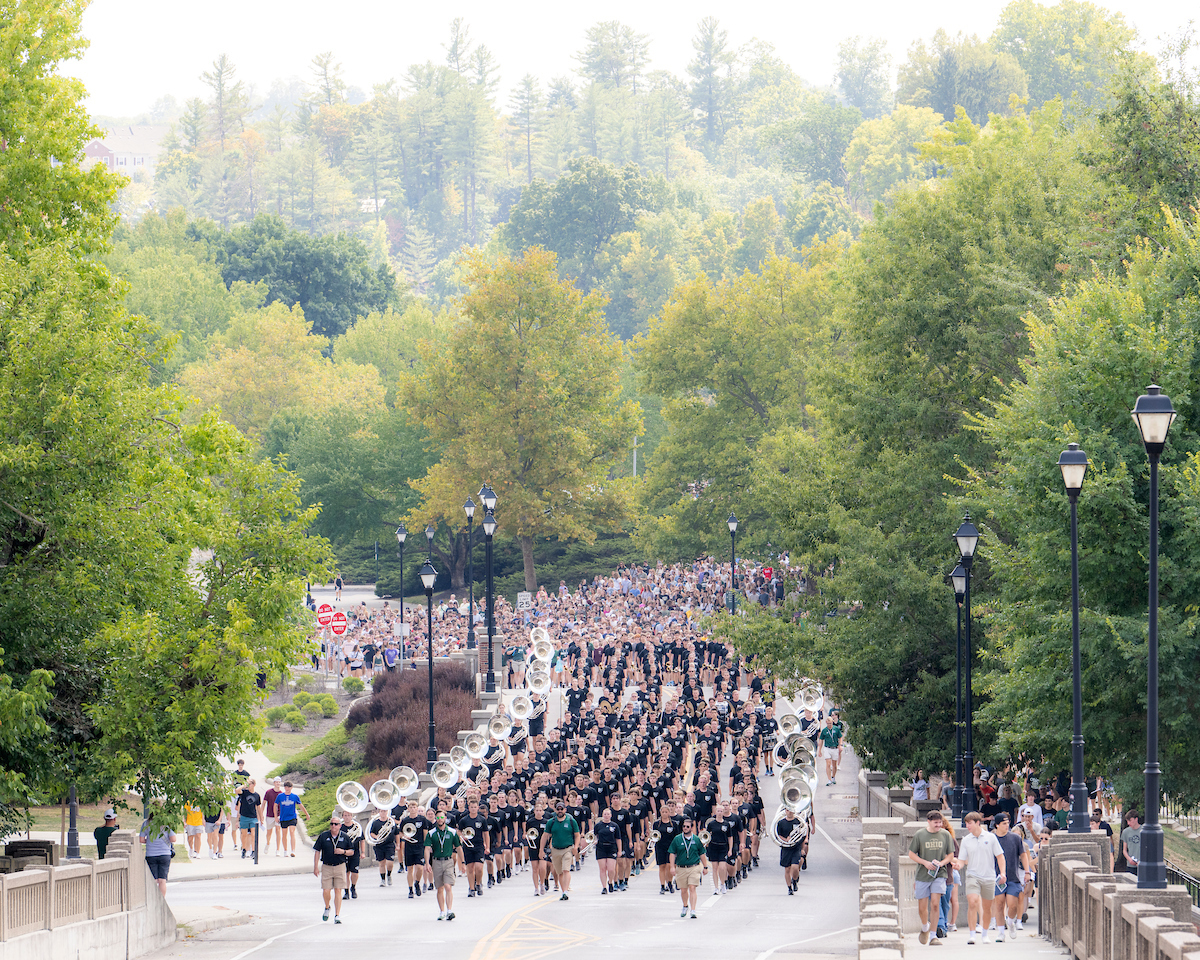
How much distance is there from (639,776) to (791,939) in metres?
6.95

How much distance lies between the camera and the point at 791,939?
21891mm

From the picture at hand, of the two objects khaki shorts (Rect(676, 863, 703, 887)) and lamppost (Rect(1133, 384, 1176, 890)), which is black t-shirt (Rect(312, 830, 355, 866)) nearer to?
khaki shorts (Rect(676, 863, 703, 887))

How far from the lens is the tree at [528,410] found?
68938 millimetres

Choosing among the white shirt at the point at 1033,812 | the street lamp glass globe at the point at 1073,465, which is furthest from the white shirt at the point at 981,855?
the white shirt at the point at 1033,812

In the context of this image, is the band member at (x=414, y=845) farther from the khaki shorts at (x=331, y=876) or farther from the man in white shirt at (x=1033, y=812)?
the man in white shirt at (x=1033, y=812)

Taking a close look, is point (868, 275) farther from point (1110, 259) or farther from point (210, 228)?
point (210, 228)

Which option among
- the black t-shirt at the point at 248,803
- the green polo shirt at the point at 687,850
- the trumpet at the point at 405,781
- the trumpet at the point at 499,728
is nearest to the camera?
the green polo shirt at the point at 687,850

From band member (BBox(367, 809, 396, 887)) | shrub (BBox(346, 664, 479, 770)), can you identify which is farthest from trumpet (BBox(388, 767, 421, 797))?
shrub (BBox(346, 664, 479, 770))

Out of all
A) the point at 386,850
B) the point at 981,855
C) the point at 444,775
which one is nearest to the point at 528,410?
the point at 444,775

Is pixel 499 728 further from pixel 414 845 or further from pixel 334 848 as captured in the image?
pixel 334 848

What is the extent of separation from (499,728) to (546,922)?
15.2m

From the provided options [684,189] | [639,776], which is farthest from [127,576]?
[684,189]

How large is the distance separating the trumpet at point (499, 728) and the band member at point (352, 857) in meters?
10.1

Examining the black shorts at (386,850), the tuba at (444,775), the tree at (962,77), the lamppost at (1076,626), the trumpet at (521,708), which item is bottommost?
the black shorts at (386,850)
